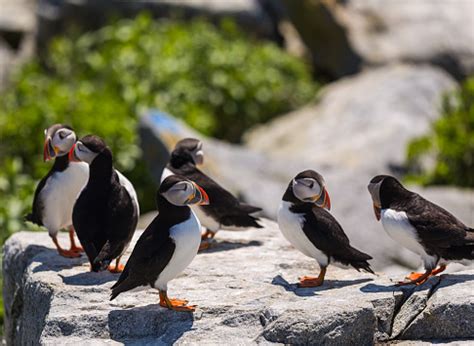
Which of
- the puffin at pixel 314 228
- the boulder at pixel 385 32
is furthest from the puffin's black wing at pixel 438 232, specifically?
the boulder at pixel 385 32

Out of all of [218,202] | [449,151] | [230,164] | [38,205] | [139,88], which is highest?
[139,88]

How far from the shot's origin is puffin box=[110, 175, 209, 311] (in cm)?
614

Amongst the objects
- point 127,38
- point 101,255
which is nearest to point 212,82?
point 127,38

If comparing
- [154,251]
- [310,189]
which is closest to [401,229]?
[310,189]

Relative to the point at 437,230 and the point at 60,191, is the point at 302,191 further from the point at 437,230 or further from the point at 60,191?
the point at 60,191

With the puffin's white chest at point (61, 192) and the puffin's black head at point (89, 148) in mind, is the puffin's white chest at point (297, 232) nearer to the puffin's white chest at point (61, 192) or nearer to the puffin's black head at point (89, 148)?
the puffin's black head at point (89, 148)

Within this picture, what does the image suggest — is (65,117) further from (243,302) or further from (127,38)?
(243,302)

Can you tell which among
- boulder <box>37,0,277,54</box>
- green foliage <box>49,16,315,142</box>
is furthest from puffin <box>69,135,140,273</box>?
boulder <box>37,0,277,54</box>

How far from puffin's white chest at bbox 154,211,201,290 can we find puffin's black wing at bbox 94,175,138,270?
61 centimetres

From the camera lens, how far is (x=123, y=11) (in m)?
19.5

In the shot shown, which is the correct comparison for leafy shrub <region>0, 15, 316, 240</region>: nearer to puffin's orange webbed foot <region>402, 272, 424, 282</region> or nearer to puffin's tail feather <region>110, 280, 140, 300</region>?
puffin's tail feather <region>110, 280, 140, 300</region>

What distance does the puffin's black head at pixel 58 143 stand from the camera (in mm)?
7340

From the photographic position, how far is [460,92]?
1461 cm

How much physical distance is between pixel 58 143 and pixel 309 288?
2290 mm
